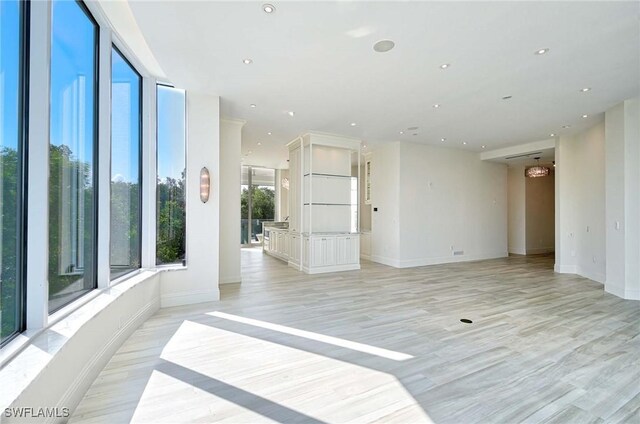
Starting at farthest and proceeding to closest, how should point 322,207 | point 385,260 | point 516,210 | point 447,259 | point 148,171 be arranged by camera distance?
point 516,210 → point 447,259 → point 385,260 → point 322,207 → point 148,171

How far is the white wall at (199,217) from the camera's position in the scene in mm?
4121

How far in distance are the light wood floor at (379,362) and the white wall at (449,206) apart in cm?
292

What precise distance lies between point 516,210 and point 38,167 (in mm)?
11623

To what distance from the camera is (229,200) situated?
17.3ft

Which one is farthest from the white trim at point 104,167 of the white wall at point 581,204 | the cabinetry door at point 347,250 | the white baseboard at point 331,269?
the white wall at point 581,204

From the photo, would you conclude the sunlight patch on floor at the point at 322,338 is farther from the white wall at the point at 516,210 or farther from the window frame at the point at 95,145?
the white wall at the point at 516,210

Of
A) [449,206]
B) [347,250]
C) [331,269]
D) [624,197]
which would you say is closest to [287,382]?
[331,269]

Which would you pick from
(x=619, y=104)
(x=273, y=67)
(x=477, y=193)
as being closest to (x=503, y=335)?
(x=273, y=67)

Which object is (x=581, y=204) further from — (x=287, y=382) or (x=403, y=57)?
(x=287, y=382)

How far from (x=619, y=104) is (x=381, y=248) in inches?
210

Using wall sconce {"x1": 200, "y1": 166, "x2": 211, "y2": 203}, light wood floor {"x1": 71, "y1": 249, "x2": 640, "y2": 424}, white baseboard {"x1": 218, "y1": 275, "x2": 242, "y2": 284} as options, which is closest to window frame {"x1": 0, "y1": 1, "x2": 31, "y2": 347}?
light wood floor {"x1": 71, "y1": 249, "x2": 640, "y2": 424}

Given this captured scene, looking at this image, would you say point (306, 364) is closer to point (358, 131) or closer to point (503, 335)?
point (503, 335)

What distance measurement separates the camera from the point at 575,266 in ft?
21.2

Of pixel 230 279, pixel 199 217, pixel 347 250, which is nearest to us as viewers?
pixel 199 217
